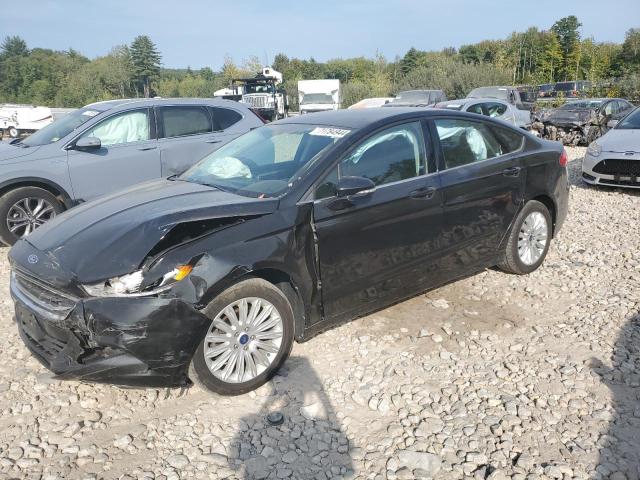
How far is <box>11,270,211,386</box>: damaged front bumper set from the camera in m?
2.68

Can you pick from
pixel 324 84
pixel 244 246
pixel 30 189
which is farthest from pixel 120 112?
pixel 324 84

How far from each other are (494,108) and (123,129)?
446 inches

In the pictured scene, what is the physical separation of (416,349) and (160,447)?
6.12ft

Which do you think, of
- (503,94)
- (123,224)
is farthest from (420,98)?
(123,224)

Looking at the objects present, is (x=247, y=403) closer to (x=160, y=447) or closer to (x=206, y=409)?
(x=206, y=409)

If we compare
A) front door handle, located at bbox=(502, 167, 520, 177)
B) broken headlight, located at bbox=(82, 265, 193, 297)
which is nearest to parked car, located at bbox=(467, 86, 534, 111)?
front door handle, located at bbox=(502, 167, 520, 177)

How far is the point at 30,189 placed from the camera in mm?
6102

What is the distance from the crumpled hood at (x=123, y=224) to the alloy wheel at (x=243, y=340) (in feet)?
1.86

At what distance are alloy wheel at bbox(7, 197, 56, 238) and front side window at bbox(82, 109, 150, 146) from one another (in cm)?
99

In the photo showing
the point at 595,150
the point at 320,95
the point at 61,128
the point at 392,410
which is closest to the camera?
the point at 392,410

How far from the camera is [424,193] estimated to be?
385 cm

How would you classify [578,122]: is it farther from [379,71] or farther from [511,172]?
[379,71]

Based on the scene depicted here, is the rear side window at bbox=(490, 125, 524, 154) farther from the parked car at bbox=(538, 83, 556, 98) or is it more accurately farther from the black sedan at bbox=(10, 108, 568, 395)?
the parked car at bbox=(538, 83, 556, 98)

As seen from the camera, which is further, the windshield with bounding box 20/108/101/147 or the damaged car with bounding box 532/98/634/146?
the damaged car with bounding box 532/98/634/146
